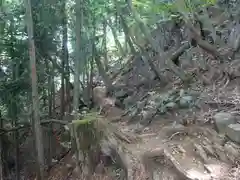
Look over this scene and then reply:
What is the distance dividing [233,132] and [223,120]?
1.72 ft

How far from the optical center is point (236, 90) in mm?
9070

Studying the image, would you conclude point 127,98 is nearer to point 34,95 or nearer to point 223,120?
point 34,95

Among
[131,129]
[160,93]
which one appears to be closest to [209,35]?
[160,93]

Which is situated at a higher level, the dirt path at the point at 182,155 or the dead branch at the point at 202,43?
the dead branch at the point at 202,43

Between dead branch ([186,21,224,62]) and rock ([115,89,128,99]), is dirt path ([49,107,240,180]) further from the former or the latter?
rock ([115,89,128,99])

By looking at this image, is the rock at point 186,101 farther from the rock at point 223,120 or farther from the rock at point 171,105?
the rock at point 223,120

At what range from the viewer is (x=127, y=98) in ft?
45.2

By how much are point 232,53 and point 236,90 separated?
6.43 ft

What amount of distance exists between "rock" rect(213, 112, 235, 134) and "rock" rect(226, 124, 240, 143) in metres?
0.15

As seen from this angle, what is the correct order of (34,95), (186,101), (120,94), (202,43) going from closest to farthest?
(34,95) < (186,101) < (202,43) < (120,94)

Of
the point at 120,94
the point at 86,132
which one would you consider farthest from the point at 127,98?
the point at 86,132

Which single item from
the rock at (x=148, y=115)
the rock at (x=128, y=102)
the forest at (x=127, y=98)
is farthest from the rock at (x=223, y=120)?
the rock at (x=128, y=102)

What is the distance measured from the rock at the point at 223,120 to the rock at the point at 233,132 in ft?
0.49

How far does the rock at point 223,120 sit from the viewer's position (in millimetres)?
7473
